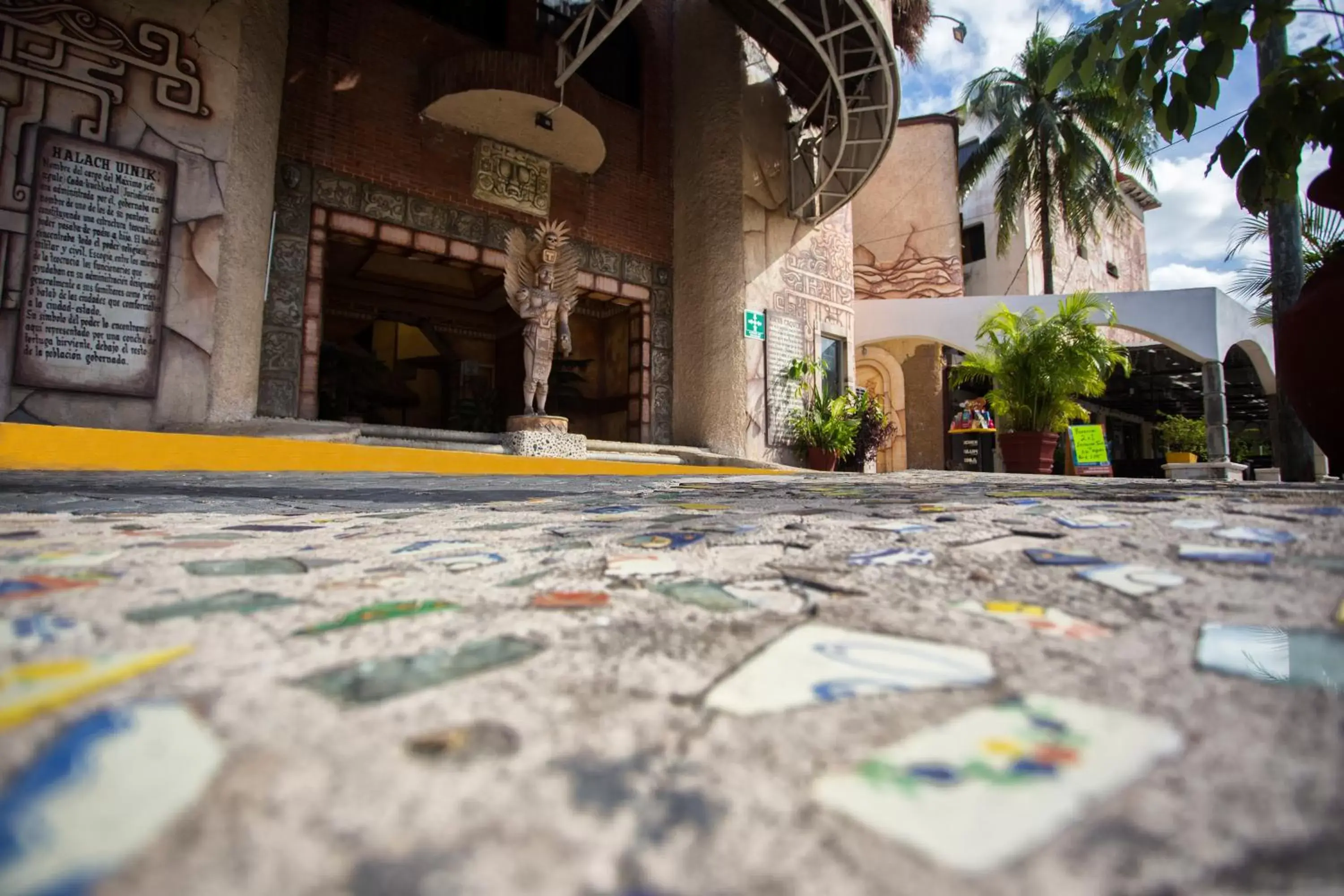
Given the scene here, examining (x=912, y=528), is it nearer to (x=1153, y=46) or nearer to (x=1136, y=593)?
(x=1136, y=593)

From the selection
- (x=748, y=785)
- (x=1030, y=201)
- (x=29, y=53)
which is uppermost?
(x=1030, y=201)

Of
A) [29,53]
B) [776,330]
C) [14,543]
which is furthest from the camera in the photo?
[776,330]

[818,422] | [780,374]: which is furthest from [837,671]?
[780,374]

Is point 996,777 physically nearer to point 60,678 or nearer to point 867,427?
point 60,678

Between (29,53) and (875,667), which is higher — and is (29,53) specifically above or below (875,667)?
above

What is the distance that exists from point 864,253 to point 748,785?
12907mm

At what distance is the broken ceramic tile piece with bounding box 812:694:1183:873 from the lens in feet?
1.04

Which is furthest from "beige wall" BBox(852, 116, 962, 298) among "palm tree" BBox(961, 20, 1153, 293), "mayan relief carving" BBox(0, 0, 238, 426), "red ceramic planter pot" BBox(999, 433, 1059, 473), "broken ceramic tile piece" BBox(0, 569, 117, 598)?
"broken ceramic tile piece" BBox(0, 569, 117, 598)

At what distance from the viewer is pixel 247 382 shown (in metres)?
5.63

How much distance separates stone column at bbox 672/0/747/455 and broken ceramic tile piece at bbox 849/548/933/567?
713 cm

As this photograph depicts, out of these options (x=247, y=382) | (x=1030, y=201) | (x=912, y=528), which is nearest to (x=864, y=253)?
(x=1030, y=201)

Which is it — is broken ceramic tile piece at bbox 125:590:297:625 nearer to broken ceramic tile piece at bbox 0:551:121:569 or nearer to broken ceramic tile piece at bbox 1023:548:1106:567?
broken ceramic tile piece at bbox 0:551:121:569

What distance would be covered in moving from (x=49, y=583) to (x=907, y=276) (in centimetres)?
1267

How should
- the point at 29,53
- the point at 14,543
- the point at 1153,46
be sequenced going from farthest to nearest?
the point at 29,53, the point at 1153,46, the point at 14,543
